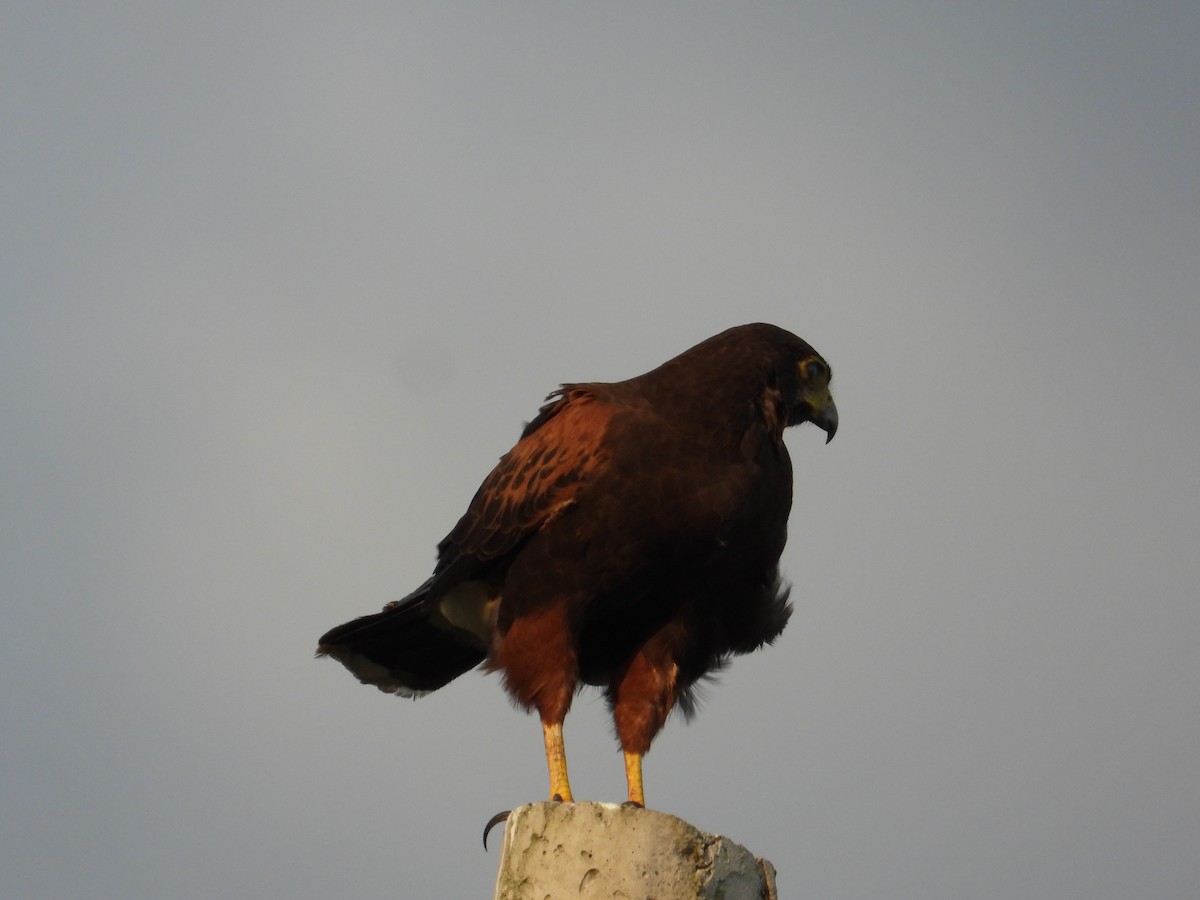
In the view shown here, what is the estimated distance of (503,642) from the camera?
21.8ft

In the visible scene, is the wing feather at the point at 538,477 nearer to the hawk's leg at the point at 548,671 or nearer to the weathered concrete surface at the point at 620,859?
the hawk's leg at the point at 548,671

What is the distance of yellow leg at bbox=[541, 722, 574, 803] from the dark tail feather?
3.32 ft

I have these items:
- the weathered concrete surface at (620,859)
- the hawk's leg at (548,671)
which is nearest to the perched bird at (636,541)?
the hawk's leg at (548,671)

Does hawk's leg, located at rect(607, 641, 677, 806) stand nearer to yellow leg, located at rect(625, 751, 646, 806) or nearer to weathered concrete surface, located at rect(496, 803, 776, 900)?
yellow leg, located at rect(625, 751, 646, 806)

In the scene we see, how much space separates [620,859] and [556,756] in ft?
4.22

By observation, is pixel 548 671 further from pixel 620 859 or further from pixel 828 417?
pixel 828 417

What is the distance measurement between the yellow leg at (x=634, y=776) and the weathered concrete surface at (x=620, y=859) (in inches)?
51.6

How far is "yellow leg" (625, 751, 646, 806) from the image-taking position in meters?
6.56

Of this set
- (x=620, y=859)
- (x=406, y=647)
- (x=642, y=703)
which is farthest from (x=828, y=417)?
(x=620, y=859)

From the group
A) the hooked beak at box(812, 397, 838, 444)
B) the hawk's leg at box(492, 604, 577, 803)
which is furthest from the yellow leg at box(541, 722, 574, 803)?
the hooked beak at box(812, 397, 838, 444)

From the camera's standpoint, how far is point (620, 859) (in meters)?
5.07

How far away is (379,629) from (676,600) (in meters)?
1.54

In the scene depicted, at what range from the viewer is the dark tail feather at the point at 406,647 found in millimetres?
7203

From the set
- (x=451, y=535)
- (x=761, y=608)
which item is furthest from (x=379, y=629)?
(x=761, y=608)
